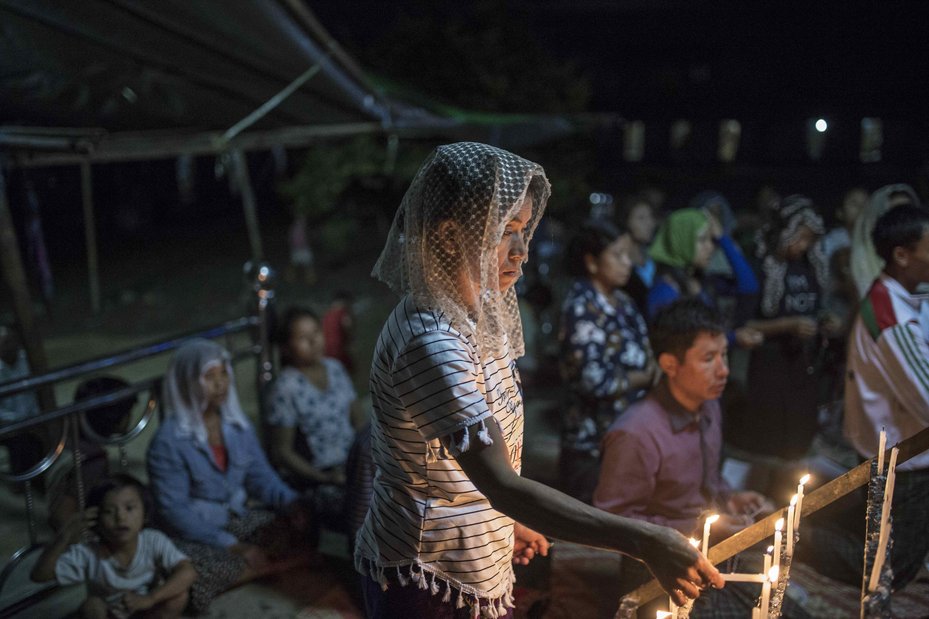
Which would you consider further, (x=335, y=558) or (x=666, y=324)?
(x=335, y=558)

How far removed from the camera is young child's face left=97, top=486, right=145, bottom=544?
3303 millimetres

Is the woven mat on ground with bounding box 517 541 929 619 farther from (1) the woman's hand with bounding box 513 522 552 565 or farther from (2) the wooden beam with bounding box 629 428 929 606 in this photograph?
(2) the wooden beam with bounding box 629 428 929 606

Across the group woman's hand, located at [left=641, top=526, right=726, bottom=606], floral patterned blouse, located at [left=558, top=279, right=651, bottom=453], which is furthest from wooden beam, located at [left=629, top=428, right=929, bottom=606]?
floral patterned blouse, located at [left=558, top=279, right=651, bottom=453]

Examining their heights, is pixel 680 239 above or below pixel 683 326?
above

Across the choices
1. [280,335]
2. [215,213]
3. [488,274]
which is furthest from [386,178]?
[215,213]

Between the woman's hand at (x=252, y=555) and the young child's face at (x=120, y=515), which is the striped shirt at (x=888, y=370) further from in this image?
the young child's face at (x=120, y=515)

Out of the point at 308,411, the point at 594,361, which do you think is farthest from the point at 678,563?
the point at 308,411

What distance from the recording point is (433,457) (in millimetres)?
1724

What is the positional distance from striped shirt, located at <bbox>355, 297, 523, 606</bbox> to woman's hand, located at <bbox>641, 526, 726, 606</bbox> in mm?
412

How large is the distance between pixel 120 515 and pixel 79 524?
20 cm

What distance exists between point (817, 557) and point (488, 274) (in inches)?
124

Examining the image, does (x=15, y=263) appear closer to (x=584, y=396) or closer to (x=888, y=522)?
(x=584, y=396)

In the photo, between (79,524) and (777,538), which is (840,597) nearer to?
(777,538)

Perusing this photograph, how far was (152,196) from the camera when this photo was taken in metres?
28.5
